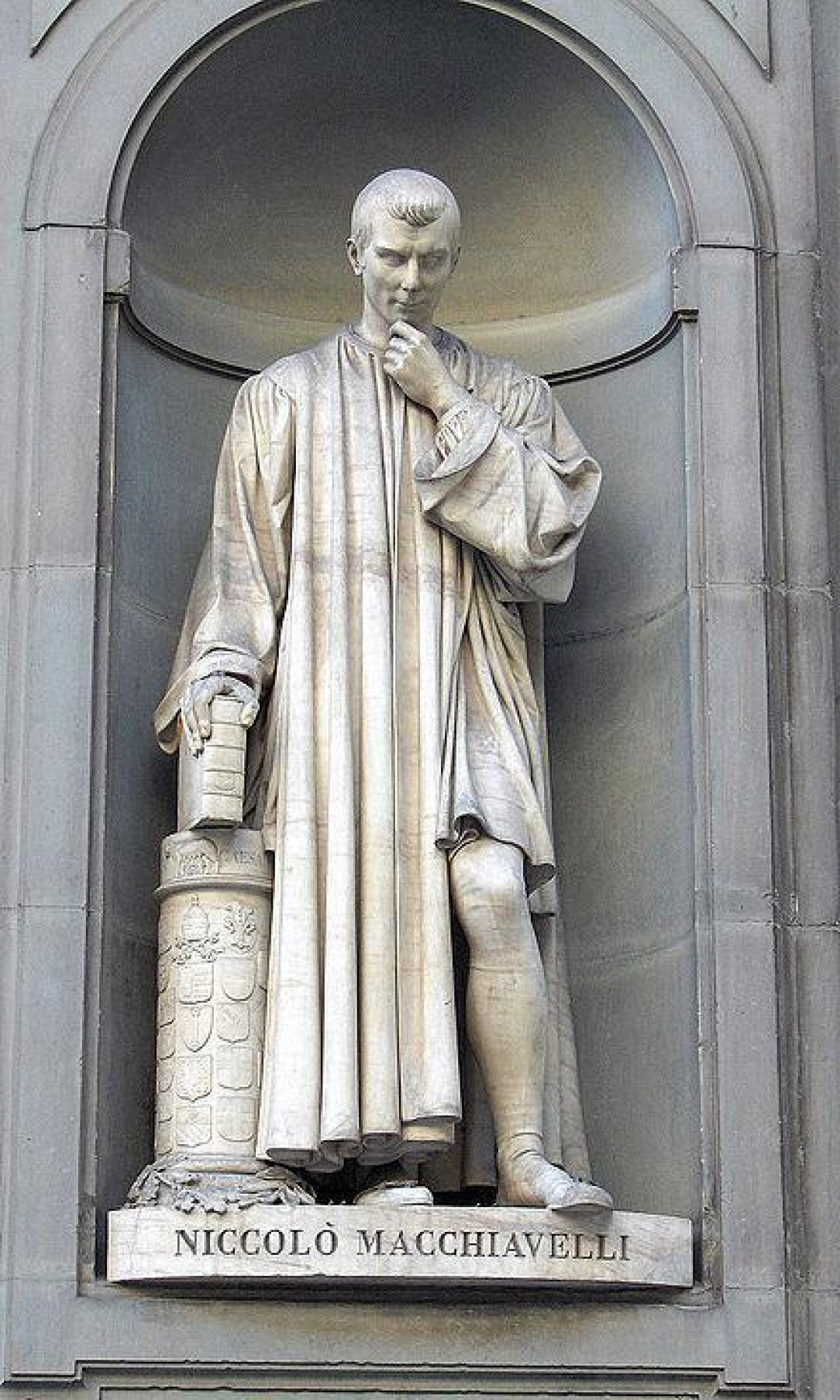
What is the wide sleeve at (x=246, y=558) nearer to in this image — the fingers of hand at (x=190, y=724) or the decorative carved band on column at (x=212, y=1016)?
the fingers of hand at (x=190, y=724)

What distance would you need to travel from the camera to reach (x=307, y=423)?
398 inches

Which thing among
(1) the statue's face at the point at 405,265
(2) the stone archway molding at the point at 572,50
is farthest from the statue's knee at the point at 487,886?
(2) the stone archway molding at the point at 572,50

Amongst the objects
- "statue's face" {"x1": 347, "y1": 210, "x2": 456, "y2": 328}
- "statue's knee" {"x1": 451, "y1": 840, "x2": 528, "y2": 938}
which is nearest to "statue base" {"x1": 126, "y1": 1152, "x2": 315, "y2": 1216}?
"statue's knee" {"x1": 451, "y1": 840, "x2": 528, "y2": 938}

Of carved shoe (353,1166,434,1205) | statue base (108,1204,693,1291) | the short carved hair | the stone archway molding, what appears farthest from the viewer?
the stone archway molding

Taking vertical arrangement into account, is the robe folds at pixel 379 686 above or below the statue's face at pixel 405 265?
below

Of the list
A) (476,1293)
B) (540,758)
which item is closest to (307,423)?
(540,758)

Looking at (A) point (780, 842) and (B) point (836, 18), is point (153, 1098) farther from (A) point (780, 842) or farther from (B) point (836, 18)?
(B) point (836, 18)

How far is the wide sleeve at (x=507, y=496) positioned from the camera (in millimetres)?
9922

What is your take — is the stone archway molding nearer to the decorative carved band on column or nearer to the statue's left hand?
the statue's left hand

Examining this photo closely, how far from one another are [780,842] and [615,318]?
1894mm

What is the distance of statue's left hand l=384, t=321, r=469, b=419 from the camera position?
10.1 meters

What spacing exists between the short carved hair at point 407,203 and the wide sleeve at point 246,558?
1.82ft

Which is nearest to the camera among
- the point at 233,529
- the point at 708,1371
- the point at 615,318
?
the point at 708,1371

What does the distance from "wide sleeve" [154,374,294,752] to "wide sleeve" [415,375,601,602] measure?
A: 0.43 metres
